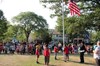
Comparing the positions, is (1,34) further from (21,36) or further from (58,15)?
(58,15)

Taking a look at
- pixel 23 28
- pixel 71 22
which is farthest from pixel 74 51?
pixel 23 28

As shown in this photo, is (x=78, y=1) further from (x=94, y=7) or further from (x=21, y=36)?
(x=21, y=36)

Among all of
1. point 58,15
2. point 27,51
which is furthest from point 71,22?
point 27,51

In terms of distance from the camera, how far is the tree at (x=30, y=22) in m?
92.0

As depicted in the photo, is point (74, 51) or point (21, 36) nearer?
point (74, 51)

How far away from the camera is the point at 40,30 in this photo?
92812 mm

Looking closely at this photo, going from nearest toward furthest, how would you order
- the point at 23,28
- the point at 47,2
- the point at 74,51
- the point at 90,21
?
1. the point at 90,21
2. the point at 47,2
3. the point at 74,51
4. the point at 23,28

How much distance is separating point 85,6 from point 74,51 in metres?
8.37

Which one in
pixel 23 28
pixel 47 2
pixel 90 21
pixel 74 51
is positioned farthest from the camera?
pixel 23 28

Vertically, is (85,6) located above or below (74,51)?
above

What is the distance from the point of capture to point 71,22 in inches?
1551

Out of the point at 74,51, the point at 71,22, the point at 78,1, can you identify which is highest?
the point at 78,1

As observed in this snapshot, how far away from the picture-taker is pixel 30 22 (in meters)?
92.7

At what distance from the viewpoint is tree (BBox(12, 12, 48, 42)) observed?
302ft
